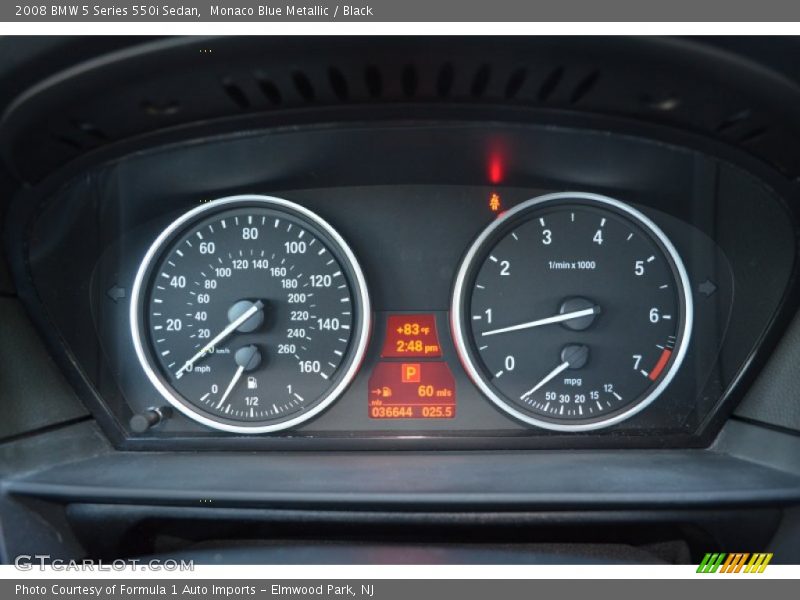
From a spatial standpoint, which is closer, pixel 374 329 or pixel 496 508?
pixel 496 508

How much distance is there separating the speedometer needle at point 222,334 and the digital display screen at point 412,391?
0.43 m

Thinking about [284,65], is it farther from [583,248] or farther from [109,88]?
[583,248]

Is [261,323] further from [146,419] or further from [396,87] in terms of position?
[396,87]

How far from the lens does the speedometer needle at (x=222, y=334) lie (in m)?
2.40

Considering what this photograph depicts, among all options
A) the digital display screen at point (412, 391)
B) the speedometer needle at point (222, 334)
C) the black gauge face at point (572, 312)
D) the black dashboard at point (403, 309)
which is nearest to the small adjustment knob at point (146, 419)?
the black dashboard at point (403, 309)

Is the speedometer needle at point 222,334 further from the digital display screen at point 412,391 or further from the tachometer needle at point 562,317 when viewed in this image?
the tachometer needle at point 562,317

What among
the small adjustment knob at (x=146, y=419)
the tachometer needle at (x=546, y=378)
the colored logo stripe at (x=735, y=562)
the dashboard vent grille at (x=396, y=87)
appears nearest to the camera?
the dashboard vent grille at (x=396, y=87)

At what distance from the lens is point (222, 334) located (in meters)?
2.42

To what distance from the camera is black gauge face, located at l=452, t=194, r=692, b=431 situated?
2.43m

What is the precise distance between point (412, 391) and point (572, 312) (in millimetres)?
559

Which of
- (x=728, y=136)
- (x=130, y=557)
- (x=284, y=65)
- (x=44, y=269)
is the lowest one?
(x=130, y=557)

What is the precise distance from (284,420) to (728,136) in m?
1.53

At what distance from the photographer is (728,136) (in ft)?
6.69

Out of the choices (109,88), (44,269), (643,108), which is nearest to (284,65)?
(109,88)
